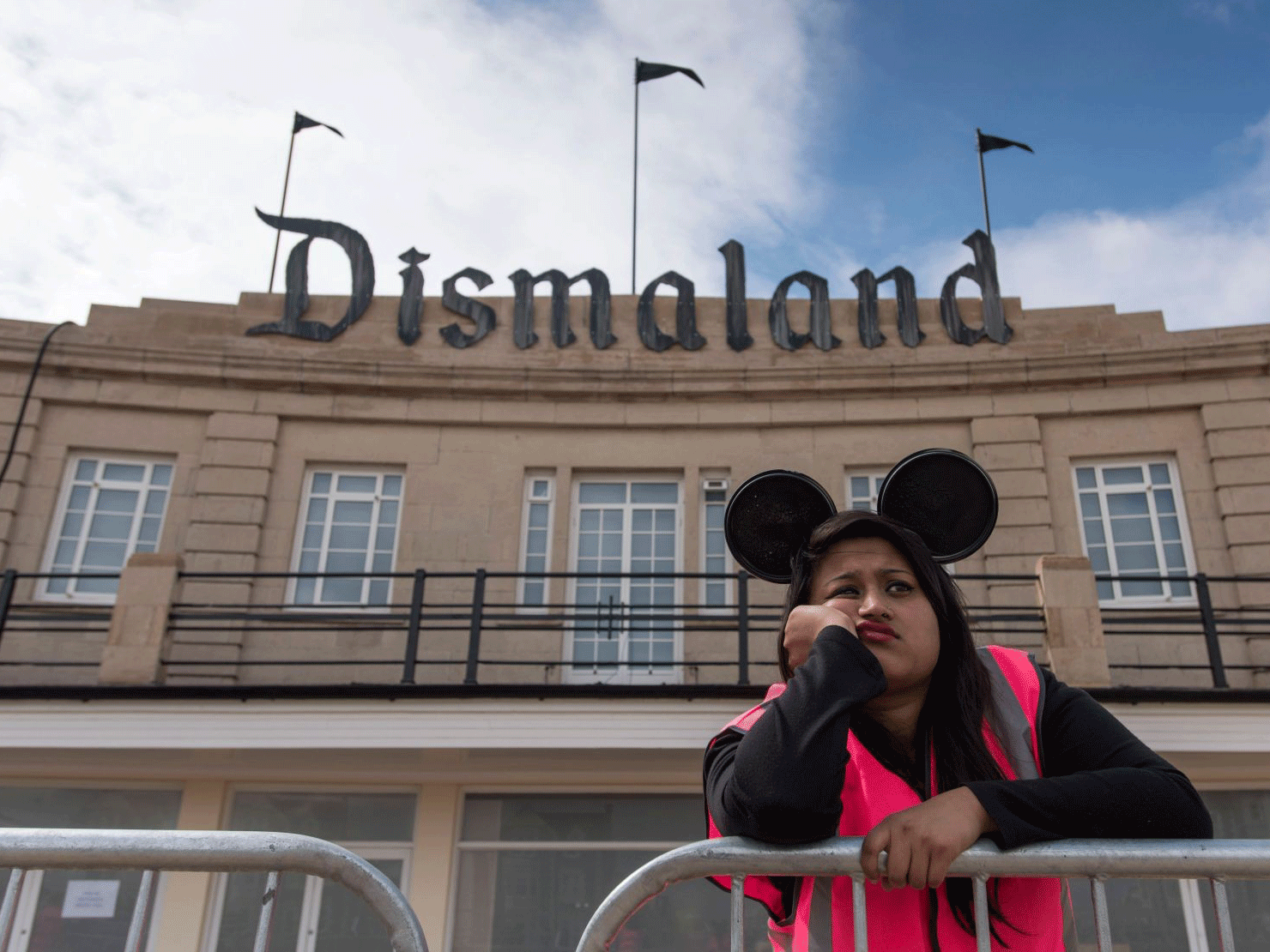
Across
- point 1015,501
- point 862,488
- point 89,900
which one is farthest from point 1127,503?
point 89,900

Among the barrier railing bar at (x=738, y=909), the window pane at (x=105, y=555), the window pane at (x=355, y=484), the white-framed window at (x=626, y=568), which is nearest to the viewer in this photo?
the barrier railing bar at (x=738, y=909)

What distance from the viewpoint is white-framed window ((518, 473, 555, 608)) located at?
12258 millimetres

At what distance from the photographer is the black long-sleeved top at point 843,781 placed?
173 centimetres

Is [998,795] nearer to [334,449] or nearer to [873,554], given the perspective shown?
[873,554]

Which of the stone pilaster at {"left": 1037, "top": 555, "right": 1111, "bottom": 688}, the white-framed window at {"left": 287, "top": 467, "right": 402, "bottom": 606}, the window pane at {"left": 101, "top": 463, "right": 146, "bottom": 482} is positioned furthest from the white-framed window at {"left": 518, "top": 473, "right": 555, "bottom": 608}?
the stone pilaster at {"left": 1037, "top": 555, "right": 1111, "bottom": 688}

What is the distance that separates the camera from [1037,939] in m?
1.86

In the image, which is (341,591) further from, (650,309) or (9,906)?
(9,906)

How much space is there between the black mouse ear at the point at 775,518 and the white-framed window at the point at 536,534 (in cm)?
967

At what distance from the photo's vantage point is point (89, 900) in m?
9.72

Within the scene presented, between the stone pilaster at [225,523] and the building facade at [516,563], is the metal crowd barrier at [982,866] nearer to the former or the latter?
the building facade at [516,563]

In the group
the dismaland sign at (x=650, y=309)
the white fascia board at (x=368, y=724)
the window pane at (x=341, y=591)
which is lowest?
the white fascia board at (x=368, y=724)

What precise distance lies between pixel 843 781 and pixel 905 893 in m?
0.29

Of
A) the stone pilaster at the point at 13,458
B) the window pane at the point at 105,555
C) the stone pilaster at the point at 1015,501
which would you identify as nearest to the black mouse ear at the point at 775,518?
the stone pilaster at the point at 1015,501

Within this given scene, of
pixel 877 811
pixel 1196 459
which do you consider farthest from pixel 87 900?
pixel 1196 459
